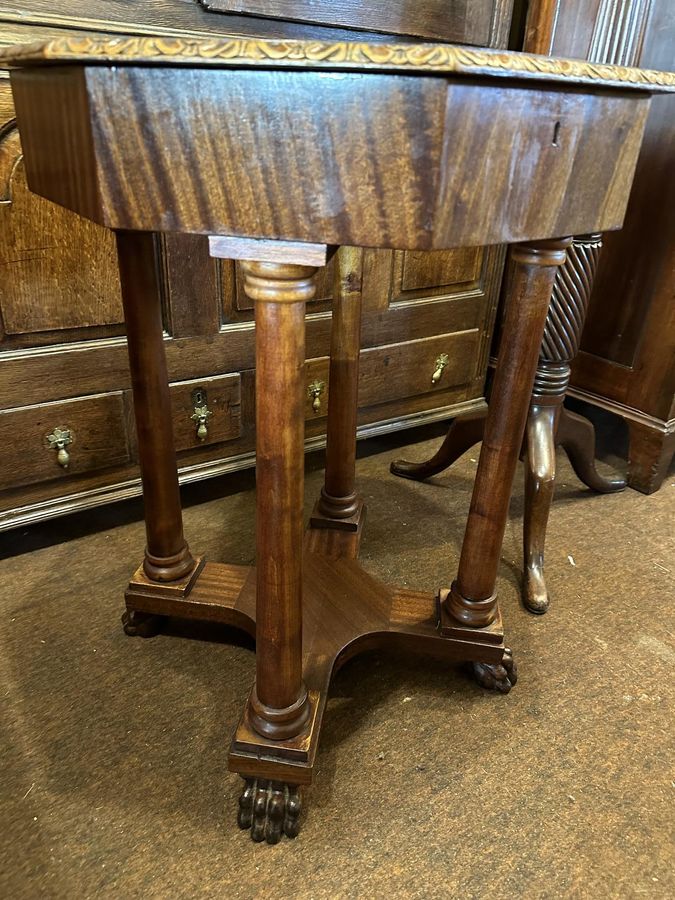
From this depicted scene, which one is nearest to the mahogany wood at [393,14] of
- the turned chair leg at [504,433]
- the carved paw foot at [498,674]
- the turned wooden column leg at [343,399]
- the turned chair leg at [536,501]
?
the turned wooden column leg at [343,399]

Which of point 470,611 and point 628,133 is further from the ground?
point 628,133

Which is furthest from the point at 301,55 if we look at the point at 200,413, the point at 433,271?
the point at 433,271

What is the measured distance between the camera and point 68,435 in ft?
3.68

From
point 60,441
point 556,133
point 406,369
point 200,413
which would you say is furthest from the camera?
point 406,369

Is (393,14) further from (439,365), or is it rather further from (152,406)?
(152,406)

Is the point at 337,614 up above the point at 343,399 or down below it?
below

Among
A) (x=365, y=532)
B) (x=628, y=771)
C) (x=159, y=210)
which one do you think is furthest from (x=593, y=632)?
(x=159, y=210)

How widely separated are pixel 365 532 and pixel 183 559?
428mm

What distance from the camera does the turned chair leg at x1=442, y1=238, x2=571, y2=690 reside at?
719 mm

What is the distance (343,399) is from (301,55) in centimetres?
66

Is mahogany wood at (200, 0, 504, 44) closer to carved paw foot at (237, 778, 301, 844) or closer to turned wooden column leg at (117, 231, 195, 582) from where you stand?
turned wooden column leg at (117, 231, 195, 582)

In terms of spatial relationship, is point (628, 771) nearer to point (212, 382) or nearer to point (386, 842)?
point (386, 842)

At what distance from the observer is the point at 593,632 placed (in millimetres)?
1067

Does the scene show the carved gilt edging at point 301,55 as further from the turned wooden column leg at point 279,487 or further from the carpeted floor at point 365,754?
the carpeted floor at point 365,754
